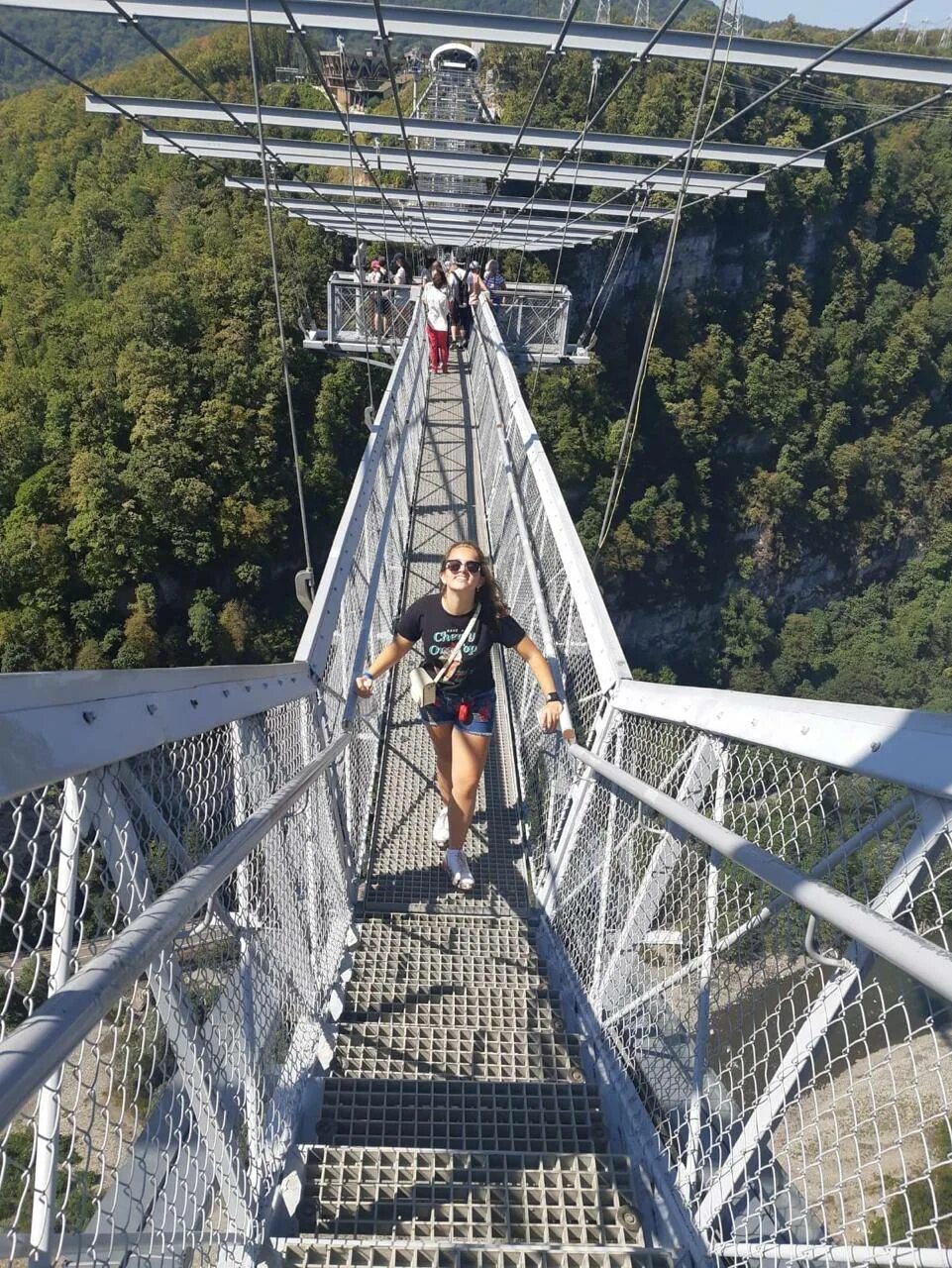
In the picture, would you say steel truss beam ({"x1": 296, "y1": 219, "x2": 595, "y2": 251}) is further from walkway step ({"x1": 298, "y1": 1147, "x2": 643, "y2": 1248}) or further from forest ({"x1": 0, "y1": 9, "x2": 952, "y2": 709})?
walkway step ({"x1": 298, "y1": 1147, "x2": 643, "y2": 1248})

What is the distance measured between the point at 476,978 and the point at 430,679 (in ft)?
3.64

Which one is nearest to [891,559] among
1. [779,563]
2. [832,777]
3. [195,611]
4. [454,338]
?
[779,563]

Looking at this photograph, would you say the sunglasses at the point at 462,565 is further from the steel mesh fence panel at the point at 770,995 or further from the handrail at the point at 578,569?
the steel mesh fence panel at the point at 770,995

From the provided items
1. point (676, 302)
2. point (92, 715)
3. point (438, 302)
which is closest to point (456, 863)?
point (92, 715)

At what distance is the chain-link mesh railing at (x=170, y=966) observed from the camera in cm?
102

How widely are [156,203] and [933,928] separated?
33.9 m

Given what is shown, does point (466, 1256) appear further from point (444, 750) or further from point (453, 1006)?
point (444, 750)

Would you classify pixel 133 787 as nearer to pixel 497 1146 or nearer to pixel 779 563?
pixel 497 1146

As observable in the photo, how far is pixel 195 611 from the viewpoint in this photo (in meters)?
21.1

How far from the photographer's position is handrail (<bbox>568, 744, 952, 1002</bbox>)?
98cm

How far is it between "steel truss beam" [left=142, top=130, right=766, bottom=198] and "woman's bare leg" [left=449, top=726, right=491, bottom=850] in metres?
7.88

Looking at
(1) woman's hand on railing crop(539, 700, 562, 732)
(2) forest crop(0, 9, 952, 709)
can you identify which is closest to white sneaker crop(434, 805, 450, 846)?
(1) woman's hand on railing crop(539, 700, 562, 732)

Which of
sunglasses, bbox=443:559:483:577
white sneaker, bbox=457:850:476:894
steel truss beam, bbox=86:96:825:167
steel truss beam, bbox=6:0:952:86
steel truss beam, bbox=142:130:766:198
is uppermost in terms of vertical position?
steel truss beam, bbox=142:130:766:198

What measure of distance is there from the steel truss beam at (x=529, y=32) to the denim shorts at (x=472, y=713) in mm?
4655
